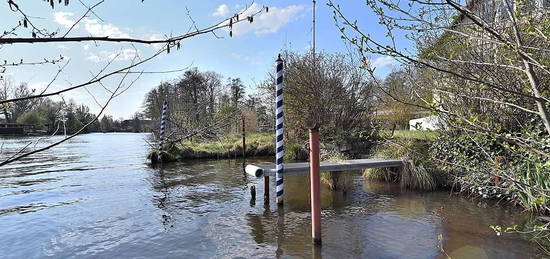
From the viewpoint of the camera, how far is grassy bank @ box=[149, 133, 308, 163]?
14.3m

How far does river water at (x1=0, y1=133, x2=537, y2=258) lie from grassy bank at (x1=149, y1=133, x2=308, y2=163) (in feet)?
14.7

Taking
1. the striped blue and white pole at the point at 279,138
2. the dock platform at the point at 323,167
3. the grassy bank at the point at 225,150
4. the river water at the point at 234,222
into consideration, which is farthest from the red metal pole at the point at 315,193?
the grassy bank at the point at 225,150

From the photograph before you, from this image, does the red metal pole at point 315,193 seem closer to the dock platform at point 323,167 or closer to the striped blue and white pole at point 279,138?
the striped blue and white pole at point 279,138

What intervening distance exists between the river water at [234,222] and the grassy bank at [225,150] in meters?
4.47

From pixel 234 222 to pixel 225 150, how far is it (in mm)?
11098

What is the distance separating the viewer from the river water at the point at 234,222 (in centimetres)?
476

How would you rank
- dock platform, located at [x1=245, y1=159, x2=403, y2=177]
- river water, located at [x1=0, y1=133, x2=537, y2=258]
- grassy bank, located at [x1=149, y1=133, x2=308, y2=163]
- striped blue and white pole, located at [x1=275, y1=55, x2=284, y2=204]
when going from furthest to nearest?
grassy bank, located at [x1=149, y1=133, x2=308, y2=163] < dock platform, located at [x1=245, y1=159, x2=403, y2=177] < striped blue and white pole, located at [x1=275, y1=55, x2=284, y2=204] < river water, located at [x1=0, y1=133, x2=537, y2=258]

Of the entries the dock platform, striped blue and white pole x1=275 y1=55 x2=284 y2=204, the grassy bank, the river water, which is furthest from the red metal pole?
the grassy bank

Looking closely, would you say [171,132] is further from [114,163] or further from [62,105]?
[62,105]

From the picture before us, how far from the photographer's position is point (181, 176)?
1106 centimetres

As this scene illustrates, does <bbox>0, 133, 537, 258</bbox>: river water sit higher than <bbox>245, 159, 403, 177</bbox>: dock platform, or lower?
lower

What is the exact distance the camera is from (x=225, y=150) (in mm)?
17031

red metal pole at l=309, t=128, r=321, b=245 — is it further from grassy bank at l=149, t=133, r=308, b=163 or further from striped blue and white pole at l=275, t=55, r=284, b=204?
grassy bank at l=149, t=133, r=308, b=163

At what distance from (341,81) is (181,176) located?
6936mm
